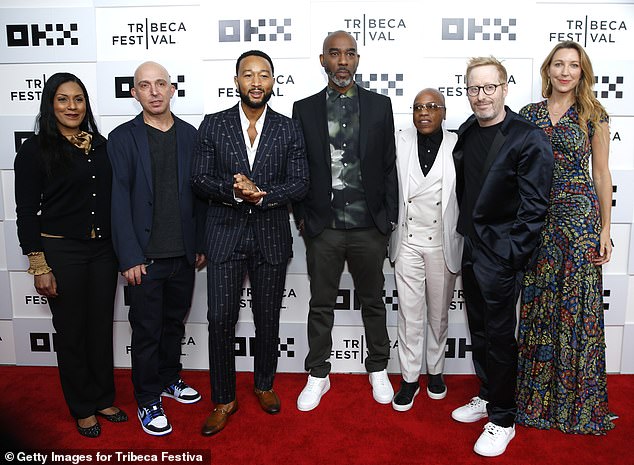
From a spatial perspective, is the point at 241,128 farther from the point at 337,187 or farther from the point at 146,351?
the point at 146,351

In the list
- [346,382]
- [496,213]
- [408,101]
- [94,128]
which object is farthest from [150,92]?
[346,382]

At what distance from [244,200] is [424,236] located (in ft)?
3.42

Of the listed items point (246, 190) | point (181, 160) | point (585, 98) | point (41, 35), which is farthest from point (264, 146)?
point (41, 35)

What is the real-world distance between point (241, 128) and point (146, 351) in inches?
52.4

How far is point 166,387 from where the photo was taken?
3.36 meters

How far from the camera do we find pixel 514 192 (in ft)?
8.48

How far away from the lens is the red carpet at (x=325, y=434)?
106 inches

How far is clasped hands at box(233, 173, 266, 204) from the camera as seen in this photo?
2.67 metres

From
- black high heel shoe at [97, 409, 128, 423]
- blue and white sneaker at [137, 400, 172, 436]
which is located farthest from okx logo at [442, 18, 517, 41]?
black high heel shoe at [97, 409, 128, 423]

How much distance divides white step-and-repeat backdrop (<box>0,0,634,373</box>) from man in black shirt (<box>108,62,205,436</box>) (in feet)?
2.35

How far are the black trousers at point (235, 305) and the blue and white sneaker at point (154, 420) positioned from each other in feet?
0.95

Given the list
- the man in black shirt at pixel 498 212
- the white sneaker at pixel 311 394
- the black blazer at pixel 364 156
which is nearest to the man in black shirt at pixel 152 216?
the black blazer at pixel 364 156

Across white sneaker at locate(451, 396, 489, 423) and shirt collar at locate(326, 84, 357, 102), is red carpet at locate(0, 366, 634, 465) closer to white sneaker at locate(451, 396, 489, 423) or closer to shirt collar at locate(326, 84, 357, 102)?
white sneaker at locate(451, 396, 489, 423)

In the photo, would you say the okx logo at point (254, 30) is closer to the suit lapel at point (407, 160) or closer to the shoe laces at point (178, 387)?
the suit lapel at point (407, 160)
